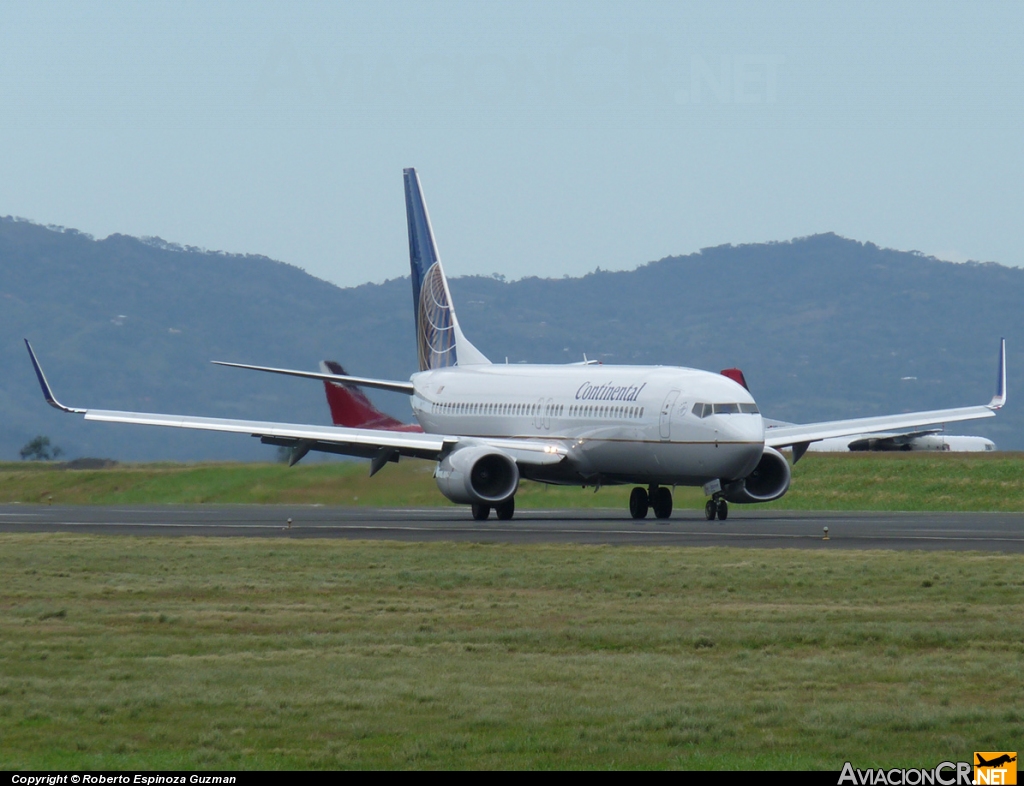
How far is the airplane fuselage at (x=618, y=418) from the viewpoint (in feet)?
112

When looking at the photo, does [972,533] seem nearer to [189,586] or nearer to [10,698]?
[189,586]

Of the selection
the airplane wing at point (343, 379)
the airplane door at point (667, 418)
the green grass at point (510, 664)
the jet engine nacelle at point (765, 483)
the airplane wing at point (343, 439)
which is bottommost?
the green grass at point (510, 664)

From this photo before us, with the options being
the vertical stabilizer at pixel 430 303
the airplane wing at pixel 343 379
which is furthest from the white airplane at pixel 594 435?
the vertical stabilizer at pixel 430 303

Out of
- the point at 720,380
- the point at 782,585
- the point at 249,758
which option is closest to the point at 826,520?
Answer: the point at 720,380

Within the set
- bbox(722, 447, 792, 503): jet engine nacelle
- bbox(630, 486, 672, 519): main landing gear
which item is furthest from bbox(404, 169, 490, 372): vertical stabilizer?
bbox(722, 447, 792, 503): jet engine nacelle

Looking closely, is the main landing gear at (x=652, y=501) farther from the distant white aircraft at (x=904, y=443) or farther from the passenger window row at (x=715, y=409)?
the distant white aircraft at (x=904, y=443)

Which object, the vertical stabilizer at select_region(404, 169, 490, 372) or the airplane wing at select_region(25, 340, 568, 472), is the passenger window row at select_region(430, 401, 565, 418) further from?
the vertical stabilizer at select_region(404, 169, 490, 372)

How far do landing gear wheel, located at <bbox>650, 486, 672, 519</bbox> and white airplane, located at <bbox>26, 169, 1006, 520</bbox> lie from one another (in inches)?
1.3

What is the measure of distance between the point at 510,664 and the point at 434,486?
113 feet

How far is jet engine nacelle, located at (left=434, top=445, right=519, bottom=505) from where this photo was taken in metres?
35.9

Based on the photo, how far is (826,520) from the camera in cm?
3644

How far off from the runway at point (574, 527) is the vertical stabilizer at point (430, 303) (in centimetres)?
615

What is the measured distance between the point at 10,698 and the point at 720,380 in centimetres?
2596

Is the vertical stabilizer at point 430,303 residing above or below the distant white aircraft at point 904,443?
above
